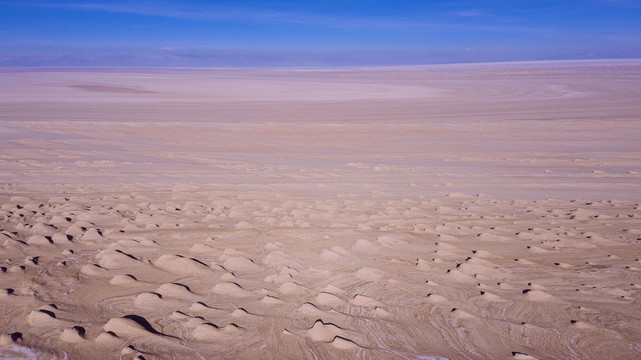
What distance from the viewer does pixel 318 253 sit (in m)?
4.32

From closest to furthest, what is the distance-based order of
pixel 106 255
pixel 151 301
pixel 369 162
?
pixel 151 301
pixel 106 255
pixel 369 162

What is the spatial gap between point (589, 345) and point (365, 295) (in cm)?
143

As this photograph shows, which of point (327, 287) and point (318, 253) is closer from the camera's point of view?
point (327, 287)

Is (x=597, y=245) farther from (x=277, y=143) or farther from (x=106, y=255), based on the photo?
(x=277, y=143)

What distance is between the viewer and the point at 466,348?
2.86 metres

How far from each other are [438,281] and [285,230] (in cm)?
176

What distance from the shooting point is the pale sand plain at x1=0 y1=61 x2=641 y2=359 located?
2912 millimetres

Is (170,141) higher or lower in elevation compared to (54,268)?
higher

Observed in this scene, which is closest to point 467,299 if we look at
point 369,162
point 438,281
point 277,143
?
point 438,281

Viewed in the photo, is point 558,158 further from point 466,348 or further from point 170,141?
point 170,141

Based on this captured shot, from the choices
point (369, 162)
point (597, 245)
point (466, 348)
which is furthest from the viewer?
point (369, 162)

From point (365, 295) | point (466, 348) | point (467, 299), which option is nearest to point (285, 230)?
point (365, 295)

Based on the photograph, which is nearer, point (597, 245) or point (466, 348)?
point (466, 348)

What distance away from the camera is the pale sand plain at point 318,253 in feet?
9.55
